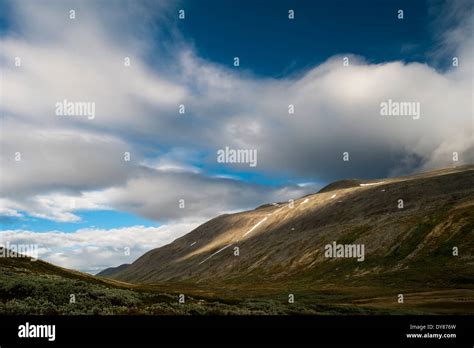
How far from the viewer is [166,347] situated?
56.4ft

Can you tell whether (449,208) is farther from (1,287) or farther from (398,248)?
(1,287)

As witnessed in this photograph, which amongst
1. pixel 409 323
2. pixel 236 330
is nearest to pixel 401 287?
pixel 409 323

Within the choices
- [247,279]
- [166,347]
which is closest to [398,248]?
[247,279]

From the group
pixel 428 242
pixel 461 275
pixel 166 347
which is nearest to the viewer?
pixel 166 347

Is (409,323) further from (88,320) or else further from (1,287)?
(1,287)

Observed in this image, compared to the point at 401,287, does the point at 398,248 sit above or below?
above

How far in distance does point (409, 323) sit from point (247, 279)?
181 m

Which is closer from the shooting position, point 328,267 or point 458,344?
point 458,344

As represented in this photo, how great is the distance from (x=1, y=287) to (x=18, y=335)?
70.1 ft

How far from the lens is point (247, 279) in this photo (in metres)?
198

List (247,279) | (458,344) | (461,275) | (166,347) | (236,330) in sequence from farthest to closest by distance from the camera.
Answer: (247,279), (461,275), (458,344), (236,330), (166,347)

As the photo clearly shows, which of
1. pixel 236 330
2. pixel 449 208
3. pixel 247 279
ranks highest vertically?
pixel 449 208

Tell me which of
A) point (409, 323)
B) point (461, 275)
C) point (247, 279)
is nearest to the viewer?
point (409, 323)

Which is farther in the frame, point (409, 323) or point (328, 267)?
A: point (328, 267)
